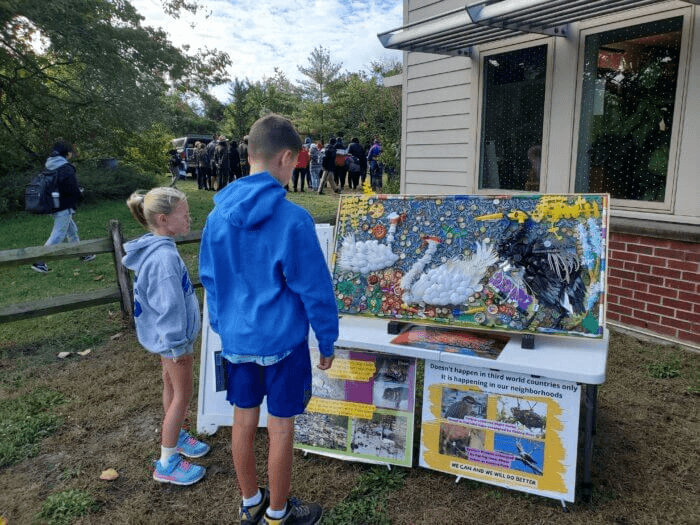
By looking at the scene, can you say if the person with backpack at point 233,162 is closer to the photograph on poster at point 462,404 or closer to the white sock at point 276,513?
the photograph on poster at point 462,404

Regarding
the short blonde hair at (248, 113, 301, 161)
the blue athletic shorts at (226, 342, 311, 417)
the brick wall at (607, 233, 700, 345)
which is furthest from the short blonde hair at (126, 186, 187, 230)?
the brick wall at (607, 233, 700, 345)

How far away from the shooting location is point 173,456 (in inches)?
117

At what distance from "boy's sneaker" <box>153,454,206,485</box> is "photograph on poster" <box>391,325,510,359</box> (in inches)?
52.5

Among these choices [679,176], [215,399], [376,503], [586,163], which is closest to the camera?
[376,503]

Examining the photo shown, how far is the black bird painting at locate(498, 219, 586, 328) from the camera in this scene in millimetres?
2658

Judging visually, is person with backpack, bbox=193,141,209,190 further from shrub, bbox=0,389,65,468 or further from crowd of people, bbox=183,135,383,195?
shrub, bbox=0,389,65,468

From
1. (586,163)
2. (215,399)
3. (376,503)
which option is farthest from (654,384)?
(215,399)

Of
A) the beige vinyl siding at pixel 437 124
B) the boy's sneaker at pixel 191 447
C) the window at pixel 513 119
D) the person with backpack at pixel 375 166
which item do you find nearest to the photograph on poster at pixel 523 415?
the boy's sneaker at pixel 191 447

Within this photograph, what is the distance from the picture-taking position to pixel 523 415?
8.62 feet

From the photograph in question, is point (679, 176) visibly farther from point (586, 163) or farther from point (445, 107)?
point (445, 107)

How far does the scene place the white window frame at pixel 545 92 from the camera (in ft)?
17.2

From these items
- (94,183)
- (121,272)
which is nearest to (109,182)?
(94,183)

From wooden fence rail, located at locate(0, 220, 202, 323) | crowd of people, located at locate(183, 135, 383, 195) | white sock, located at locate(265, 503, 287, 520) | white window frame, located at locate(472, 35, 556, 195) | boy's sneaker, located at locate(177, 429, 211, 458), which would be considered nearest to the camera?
white sock, located at locate(265, 503, 287, 520)

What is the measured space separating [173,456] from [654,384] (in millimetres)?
3461
